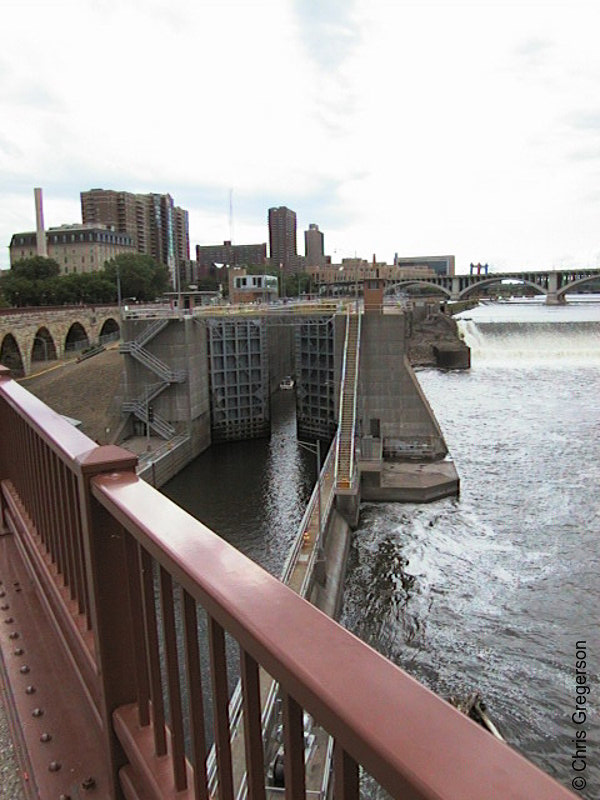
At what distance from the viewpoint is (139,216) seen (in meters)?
176

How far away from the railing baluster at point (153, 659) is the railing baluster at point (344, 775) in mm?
1319

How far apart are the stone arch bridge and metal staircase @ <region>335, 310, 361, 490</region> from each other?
23.6 metres

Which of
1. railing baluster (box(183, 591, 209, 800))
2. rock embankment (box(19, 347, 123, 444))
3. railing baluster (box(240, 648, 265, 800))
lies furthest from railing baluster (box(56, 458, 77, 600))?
rock embankment (box(19, 347, 123, 444))

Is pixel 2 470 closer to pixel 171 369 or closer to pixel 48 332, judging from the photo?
pixel 171 369

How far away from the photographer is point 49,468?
168 inches

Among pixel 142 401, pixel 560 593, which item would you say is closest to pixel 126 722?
pixel 560 593

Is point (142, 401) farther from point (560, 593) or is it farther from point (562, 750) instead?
point (562, 750)

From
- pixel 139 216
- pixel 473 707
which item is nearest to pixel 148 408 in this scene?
pixel 473 707

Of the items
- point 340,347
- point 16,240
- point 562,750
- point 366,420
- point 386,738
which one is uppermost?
point 16,240

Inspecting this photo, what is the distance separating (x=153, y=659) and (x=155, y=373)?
111 ft

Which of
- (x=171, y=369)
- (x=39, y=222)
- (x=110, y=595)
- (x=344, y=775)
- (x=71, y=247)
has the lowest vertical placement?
(x=171, y=369)

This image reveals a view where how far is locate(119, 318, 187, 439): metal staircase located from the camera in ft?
117

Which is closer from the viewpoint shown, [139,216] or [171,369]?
[171,369]

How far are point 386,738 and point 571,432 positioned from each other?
4330 cm
